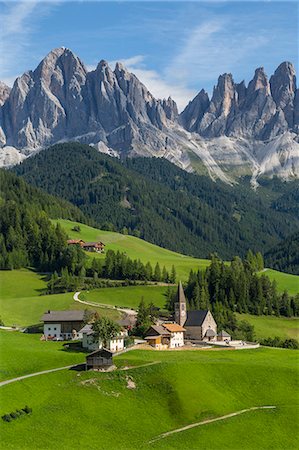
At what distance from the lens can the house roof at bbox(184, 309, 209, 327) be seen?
139125 millimetres

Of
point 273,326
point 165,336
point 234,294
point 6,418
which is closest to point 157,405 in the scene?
point 6,418

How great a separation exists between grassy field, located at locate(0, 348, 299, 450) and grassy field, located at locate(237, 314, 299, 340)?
50.2 meters

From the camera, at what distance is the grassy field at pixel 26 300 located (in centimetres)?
14662

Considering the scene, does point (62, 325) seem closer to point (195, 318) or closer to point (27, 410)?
point (195, 318)

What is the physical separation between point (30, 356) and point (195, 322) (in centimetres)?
4581

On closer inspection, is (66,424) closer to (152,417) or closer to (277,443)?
(152,417)

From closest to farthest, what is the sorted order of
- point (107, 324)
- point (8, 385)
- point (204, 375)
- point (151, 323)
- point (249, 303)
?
1. point (8, 385)
2. point (204, 375)
3. point (107, 324)
4. point (151, 323)
5. point (249, 303)

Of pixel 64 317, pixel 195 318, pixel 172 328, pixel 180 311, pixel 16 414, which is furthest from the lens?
pixel 180 311

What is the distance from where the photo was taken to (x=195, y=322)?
140 metres

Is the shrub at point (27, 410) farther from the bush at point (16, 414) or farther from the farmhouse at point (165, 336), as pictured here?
the farmhouse at point (165, 336)

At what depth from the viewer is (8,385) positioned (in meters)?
88.4

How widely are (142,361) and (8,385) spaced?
20353mm

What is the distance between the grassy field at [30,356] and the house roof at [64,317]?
11.6 metres

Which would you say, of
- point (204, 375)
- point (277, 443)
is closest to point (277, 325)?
point (204, 375)
